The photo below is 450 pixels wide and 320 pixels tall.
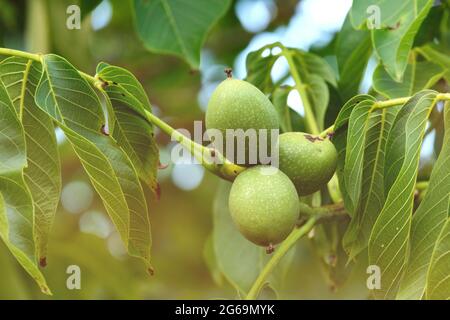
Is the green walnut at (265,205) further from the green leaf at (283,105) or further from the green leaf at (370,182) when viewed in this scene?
the green leaf at (283,105)

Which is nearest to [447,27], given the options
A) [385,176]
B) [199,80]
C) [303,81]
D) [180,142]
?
[303,81]

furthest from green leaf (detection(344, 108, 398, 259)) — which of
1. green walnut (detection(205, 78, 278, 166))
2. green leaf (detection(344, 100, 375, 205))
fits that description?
green walnut (detection(205, 78, 278, 166))

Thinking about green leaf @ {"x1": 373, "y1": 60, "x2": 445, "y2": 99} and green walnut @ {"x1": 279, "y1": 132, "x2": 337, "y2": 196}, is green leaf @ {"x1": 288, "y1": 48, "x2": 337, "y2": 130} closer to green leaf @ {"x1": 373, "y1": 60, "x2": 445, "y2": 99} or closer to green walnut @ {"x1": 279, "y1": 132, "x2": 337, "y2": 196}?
green leaf @ {"x1": 373, "y1": 60, "x2": 445, "y2": 99}

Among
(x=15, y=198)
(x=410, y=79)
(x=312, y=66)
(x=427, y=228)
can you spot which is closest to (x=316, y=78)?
(x=312, y=66)

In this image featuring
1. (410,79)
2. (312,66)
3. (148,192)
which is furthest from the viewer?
(148,192)

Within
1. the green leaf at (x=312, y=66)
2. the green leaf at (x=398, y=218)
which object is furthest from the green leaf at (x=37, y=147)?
the green leaf at (x=312, y=66)

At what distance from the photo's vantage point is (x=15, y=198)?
2.84ft

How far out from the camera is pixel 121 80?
1.04 metres

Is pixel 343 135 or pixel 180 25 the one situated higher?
pixel 180 25

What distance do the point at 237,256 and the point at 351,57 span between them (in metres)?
0.45

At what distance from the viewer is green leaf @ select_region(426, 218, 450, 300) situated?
0.84 m

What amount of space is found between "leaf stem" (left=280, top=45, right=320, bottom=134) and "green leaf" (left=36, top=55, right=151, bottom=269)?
404 millimetres

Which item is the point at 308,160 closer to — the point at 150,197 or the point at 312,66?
the point at 312,66

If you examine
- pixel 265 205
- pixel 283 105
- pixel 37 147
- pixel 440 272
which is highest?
pixel 283 105
